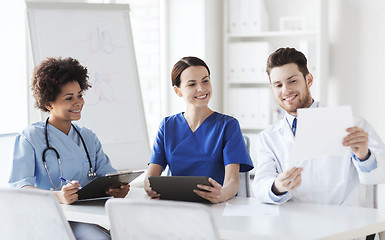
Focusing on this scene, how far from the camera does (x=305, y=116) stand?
68.4 inches

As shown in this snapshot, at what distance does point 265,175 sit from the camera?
2098 mm

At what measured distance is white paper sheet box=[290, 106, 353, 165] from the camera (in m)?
1.72

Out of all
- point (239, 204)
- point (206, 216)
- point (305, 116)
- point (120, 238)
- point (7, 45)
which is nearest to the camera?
point (206, 216)

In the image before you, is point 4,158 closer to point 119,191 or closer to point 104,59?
point 104,59

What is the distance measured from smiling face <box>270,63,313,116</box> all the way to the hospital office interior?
2.08 m

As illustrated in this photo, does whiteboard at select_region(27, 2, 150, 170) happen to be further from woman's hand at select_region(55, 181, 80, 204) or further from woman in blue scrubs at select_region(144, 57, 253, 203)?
woman's hand at select_region(55, 181, 80, 204)

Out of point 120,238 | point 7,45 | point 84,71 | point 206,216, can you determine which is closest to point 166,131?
point 84,71

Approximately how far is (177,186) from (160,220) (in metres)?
0.49

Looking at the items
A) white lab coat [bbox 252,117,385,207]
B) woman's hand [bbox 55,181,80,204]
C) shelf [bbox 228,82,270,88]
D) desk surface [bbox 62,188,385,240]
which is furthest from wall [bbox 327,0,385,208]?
woman's hand [bbox 55,181,80,204]

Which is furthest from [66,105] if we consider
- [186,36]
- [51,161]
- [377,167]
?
[186,36]

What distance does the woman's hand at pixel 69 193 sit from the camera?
2023 mm

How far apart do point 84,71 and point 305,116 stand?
1088mm

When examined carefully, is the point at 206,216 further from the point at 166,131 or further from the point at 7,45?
the point at 7,45

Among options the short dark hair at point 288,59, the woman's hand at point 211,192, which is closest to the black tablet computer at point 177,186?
the woman's hand at point 211,192
